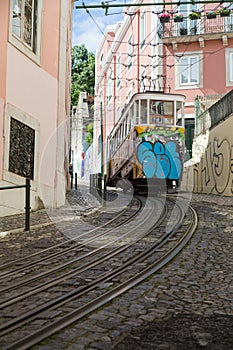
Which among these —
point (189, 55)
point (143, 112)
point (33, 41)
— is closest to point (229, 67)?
point (189, 55)

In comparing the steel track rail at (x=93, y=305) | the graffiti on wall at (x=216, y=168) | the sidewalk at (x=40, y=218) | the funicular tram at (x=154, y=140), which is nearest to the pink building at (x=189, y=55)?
the graffiti on wall at (x=216, y=168)

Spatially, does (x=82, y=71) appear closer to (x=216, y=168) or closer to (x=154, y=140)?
(x=216, y=168)

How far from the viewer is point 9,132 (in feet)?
38.6

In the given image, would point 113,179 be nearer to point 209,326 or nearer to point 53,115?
point 53,115

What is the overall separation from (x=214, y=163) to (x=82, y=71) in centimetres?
3653

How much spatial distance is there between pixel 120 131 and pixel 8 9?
9.05m

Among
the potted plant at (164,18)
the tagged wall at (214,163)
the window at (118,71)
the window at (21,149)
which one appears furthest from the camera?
the window at (118,71)

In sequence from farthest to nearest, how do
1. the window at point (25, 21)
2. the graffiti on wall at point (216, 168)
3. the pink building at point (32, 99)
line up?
the graffiti on wall at point (216, 168)
the window at point (25, 21)
the pink building at point (32, 99)

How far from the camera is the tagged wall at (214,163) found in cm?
1655

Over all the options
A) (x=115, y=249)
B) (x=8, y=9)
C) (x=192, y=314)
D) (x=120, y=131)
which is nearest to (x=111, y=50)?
(x=120, y=131)

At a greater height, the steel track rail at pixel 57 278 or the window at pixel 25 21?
the window at pixel 25 21

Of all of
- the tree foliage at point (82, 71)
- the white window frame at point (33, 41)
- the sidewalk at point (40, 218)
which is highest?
the tree foliage at point (82, 71)

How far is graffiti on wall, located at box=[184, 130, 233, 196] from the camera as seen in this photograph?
16.4 metres

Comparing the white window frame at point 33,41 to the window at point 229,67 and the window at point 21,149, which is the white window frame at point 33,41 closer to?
the window at point 21,149
